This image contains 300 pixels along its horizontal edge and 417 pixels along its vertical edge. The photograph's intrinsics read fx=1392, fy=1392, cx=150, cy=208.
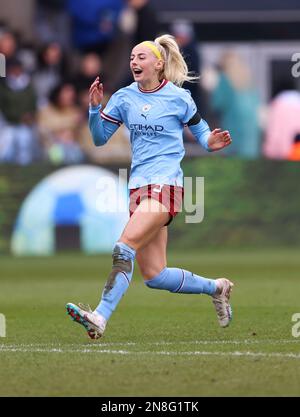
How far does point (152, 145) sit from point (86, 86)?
13.4m

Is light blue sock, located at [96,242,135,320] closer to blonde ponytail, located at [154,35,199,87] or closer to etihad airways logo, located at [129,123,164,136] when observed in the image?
etihad airways logo, located at [129,123,164,136]

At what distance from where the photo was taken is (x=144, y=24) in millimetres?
24391

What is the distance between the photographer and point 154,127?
35.0ft

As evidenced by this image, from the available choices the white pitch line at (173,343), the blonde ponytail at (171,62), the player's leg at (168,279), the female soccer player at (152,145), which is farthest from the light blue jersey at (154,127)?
the white pitch line at (173,343)

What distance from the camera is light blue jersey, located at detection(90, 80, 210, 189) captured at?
10.6m

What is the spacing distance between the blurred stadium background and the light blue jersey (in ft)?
21.8

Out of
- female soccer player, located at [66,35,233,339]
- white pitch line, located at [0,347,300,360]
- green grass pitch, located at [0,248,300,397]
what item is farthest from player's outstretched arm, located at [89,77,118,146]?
white pitch line, located at [0,347,300,360]

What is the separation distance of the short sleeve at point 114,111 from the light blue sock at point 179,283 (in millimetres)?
1243

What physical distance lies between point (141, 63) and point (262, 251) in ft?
37.3

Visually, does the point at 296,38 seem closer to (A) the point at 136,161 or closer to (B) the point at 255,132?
(B) the point at 255,132

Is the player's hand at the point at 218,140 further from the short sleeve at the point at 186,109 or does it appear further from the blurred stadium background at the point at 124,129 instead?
the blurred stadium background at the point at 124,129

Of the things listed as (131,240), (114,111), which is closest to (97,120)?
(114,111)

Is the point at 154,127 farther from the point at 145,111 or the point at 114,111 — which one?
the point at 114,111
